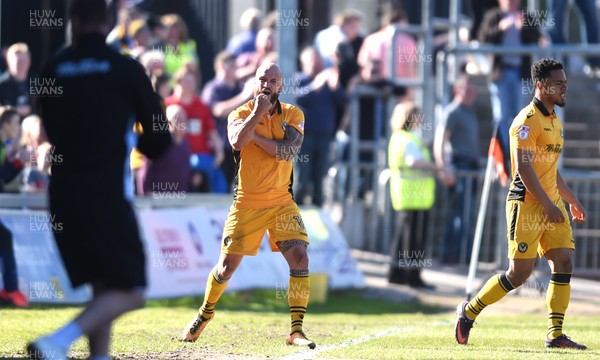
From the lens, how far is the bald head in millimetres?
9336

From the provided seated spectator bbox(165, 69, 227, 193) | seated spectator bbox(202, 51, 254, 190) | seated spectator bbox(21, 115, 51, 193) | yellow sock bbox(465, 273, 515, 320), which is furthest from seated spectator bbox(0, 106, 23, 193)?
yellow sock bbox(465, 273, 515, 320)

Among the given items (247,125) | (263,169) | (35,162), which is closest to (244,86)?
(35,162)

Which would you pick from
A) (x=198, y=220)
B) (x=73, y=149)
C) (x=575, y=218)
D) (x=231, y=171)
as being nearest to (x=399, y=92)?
(x=231, y=171)

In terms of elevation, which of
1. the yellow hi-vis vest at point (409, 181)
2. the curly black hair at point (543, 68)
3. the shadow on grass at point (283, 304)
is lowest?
the shadow on grass at point (283, 304)

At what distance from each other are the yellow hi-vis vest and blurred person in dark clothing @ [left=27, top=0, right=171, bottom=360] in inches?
336

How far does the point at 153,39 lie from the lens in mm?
17172

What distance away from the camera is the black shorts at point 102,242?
6797 mm

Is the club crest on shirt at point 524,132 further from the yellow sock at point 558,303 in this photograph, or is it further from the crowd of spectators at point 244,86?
the crowd of spectators at point 244,86

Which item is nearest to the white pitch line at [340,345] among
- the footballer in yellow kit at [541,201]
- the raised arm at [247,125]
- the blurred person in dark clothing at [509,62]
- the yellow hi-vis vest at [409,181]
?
the footballer in yellow kit at [541,201]

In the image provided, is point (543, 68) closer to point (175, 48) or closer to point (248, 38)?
point (175, 48)

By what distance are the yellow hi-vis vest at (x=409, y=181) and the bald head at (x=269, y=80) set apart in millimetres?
5972

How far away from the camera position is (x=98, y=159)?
6.86m

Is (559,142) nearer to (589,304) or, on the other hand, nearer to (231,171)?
(589,304)

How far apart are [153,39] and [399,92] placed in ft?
11.1
